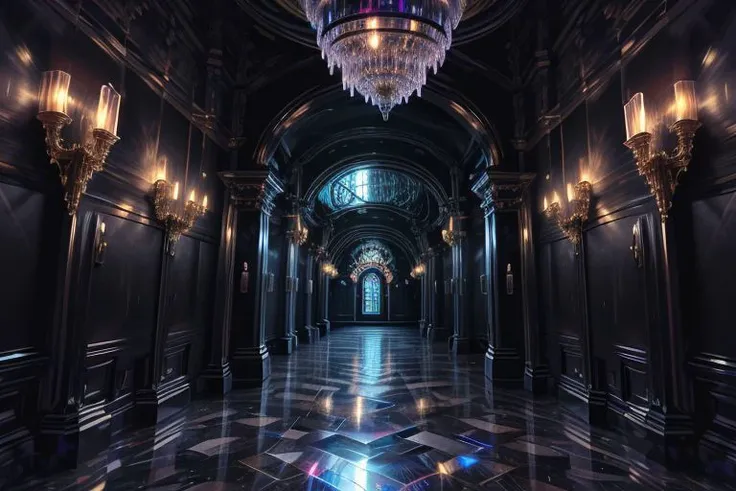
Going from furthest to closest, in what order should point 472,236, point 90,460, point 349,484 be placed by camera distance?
1. point 472,236
2. point 90,460
3. point 349,484

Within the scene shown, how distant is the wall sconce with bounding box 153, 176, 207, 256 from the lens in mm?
4695

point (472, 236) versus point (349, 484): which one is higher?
point (472, 236)

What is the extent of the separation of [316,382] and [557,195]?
4758 mm

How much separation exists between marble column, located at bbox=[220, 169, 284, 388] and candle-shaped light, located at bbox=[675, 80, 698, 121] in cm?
540

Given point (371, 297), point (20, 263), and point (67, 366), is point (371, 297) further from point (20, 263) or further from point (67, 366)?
point (20, 263)

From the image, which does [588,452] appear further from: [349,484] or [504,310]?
[504,310]

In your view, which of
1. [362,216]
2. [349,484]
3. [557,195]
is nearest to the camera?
[349,484]

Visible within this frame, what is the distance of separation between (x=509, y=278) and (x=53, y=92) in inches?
247

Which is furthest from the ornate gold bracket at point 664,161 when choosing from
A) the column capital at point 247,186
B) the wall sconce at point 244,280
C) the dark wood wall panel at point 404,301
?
the dark wood wall panel at point 404,301

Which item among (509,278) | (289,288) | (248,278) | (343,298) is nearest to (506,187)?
(509,278)

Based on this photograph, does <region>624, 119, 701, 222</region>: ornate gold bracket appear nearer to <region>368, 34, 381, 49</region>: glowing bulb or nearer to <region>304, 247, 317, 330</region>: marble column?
<region>368, 34, 381, 49</region>: glowing bulb

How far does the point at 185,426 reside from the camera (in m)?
4.40

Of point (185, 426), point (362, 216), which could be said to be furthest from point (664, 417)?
point (362, 216)

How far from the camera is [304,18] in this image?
21.0ft
